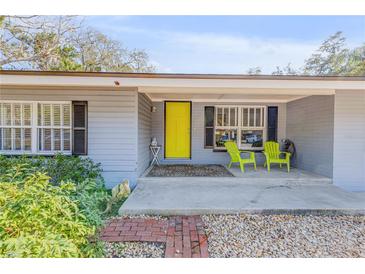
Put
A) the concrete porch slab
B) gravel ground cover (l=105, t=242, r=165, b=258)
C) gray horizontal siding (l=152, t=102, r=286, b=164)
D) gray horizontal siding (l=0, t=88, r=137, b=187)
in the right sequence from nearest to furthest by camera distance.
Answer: gravel ground cover (l=105, t=242, r=165, b=258) < the concrete porch slab < gray horizontal siding (l=0, t=88, r=137, b=187) < gray horizontal siding (l=152, t=102, r=286, b=164)

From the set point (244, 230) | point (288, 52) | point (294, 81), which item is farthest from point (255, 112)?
point (288, 52)

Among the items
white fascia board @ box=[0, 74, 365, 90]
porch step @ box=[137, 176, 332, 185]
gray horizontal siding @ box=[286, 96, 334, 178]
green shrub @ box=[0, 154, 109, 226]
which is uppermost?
white fascia board @ box=[0, 74, 365, 90]

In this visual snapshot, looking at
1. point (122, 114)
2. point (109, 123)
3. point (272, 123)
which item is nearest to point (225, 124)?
point (272, 123)

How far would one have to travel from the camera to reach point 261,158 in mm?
8648

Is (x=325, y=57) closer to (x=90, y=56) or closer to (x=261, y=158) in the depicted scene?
(x=261, y=158)

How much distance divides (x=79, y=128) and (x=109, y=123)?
2.30ft

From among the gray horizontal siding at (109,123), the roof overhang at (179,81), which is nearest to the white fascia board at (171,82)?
the roof overhang at (179,81)

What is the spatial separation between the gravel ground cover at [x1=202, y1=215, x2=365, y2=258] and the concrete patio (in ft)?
0.70

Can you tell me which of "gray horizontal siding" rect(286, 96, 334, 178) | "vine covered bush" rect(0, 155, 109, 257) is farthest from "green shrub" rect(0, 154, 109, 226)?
"gray horizontal siding" rect(286, 96, 334, 178)

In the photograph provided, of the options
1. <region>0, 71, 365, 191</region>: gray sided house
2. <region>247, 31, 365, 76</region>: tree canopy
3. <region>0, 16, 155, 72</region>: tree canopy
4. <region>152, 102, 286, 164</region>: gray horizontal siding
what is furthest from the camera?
<region>247, 31, 365, 76</region>: tree canopy

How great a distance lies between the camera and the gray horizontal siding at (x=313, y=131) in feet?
20.2

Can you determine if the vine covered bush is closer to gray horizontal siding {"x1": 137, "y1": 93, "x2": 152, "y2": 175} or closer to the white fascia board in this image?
the white fascia board

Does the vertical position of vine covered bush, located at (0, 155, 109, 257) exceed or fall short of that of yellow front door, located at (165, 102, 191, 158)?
it falls short

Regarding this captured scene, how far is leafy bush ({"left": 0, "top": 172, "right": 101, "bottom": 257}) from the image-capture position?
1.84 m
